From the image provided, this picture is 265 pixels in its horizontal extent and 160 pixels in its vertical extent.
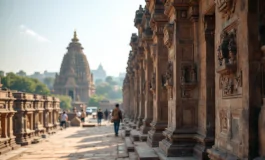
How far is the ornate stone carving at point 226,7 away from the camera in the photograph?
472 centimetres

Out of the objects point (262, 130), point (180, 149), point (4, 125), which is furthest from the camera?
point (4, 125)

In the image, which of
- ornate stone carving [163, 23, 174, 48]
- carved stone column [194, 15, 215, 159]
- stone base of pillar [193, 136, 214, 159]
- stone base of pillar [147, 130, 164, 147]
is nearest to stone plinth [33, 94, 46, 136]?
stone base of pillar [147, 130, 164, 147]

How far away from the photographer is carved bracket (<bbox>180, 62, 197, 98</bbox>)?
7672 mm

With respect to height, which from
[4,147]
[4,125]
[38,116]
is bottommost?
[4,147]

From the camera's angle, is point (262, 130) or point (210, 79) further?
point (210, 79)

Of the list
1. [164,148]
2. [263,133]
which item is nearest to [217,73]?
[263,133]

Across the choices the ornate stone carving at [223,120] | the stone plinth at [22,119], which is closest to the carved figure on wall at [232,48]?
the ornate stone carving at [223,120]

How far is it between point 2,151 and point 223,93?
33.6 feet

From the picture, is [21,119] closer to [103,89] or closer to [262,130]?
[262,130]

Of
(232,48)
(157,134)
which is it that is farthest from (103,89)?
(232,48)

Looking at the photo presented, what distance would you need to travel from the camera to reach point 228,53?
479 centimetres

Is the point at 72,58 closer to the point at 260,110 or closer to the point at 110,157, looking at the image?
the point at 110,157

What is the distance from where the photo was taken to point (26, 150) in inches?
572

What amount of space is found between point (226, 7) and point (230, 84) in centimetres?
106
